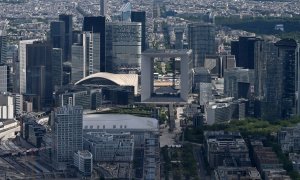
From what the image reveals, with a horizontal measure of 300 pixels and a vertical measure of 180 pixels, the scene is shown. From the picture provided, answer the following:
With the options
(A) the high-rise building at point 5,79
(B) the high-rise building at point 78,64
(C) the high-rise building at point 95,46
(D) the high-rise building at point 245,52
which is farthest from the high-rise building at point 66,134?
(D) the high-rise building at point 245,52

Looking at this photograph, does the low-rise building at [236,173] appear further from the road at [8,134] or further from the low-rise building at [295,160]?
the road at [8,134]

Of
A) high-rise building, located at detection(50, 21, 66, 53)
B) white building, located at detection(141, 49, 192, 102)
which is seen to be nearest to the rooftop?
white building, located at detection(141, 49, 192, 102)

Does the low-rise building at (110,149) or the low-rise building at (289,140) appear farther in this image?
the low-rise building at (289,140)

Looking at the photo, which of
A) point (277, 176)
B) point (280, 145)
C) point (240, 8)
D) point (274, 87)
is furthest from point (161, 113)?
point (240, 8)

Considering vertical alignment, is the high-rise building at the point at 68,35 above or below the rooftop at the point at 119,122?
above

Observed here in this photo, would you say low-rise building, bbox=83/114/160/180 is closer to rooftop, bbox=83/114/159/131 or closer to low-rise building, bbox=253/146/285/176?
rooftop, bbox=83/114/159/131

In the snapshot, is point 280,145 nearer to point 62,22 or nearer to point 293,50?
point 293,50

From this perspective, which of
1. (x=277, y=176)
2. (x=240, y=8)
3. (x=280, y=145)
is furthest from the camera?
(x=240, y=8)
